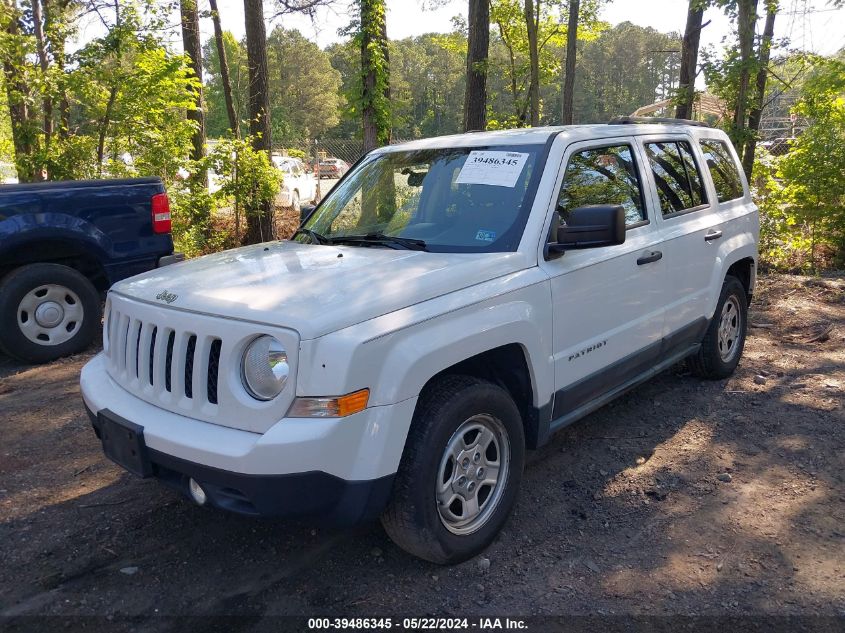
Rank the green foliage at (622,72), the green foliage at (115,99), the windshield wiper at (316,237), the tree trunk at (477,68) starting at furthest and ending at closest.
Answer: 1. the green foliage at (622,72)
2. the tree trunk at (477,68)
3. the green foliage at (115,99)
4. the windshield wiper at (316,237)

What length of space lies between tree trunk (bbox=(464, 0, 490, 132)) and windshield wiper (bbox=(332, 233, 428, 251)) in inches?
279

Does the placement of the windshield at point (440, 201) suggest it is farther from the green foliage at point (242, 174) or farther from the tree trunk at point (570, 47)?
the tree trunk at point (570, 47)

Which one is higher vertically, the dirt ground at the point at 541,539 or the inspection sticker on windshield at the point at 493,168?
the inspection sticker on windshield at the point at 493,168

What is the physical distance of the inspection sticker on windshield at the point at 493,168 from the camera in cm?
372

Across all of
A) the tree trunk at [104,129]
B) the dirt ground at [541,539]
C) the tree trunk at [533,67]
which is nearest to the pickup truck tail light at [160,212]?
the dirt ground at [541,539]

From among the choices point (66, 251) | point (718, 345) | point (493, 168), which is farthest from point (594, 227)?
point (66, 251)

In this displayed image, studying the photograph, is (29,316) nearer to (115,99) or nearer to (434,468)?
(115,99)

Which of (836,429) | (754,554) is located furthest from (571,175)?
(836,429)

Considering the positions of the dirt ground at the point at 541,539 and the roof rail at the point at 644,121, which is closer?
the dirt ground at the point at 541,539

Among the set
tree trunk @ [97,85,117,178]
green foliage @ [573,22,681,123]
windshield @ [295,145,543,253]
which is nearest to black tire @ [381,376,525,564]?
windshield @ [295,145,543,253]

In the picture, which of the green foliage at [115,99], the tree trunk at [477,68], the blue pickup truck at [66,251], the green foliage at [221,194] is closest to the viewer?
the blue pickup truck at [66,251]

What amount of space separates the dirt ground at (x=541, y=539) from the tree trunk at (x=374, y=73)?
752cm

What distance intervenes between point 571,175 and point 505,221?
56 centimetres

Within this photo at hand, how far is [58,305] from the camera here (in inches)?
248
